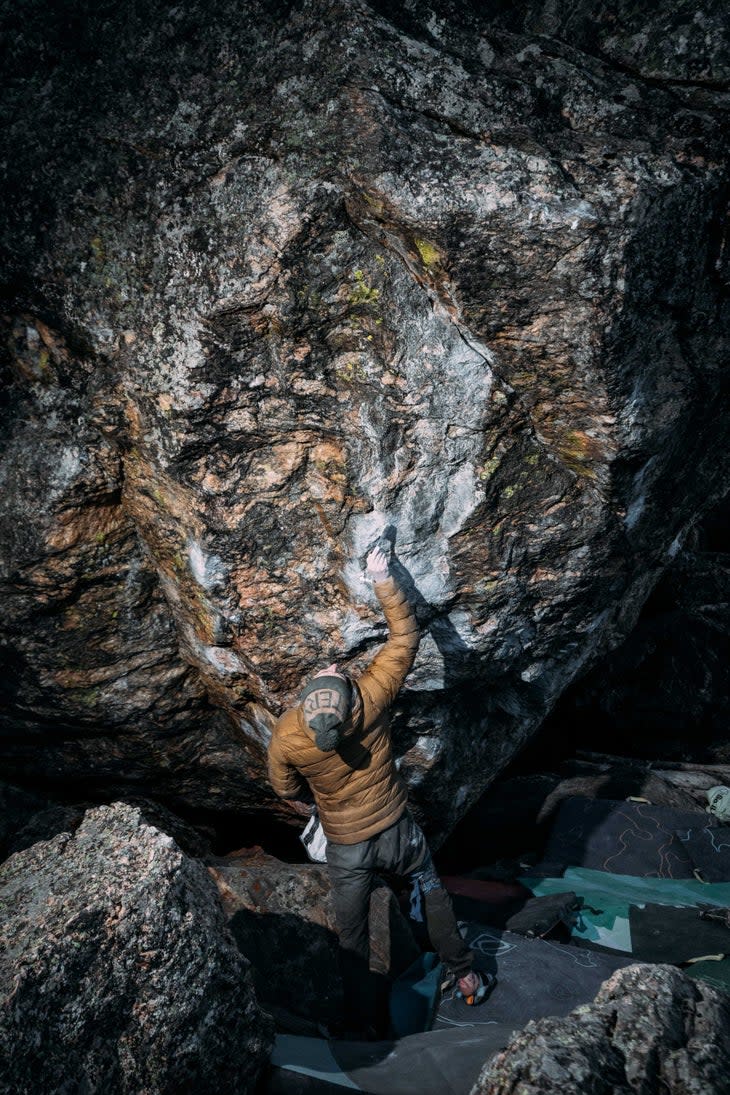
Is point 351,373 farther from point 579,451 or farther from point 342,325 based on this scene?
point 579,451

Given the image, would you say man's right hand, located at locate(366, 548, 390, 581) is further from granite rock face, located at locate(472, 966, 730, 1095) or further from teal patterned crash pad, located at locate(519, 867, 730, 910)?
teal patterned crash pad, located at locate(519, 867, 730, 910)

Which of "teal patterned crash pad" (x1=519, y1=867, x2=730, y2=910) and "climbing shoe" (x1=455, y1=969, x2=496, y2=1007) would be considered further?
"teal patterned crash pad" (x1=519, y1=867, x2=730, y2=910)

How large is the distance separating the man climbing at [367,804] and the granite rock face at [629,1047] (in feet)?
6.98

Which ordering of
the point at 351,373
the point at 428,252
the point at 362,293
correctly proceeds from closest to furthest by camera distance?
1. the point at 428,252
2. the point at 362,293
3. the point at 351,373

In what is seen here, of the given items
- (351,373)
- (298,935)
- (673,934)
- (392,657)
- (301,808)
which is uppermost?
(351,373)

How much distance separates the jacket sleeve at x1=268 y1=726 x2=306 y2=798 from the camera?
5.23 meters

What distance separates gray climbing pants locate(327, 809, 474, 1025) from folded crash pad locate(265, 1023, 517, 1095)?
752mm

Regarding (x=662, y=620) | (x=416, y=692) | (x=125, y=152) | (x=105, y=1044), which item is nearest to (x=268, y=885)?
(x=416, y=692)

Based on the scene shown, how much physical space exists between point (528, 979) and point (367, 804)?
5.41ft

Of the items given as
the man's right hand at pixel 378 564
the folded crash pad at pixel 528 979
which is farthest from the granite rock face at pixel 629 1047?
the man's right hand at pixel 378 564

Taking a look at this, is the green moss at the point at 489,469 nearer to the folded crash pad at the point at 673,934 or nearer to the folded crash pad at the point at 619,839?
the folded crash pad at the point at 673,934

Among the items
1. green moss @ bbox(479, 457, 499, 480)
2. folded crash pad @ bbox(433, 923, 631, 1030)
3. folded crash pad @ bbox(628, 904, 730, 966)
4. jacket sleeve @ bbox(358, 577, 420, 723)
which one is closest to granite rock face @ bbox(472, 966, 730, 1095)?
folded crash pad @ bbox(433, 923, 631, 1030)

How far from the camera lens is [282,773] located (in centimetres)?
534

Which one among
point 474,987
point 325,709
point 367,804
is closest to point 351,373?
point 325,709
